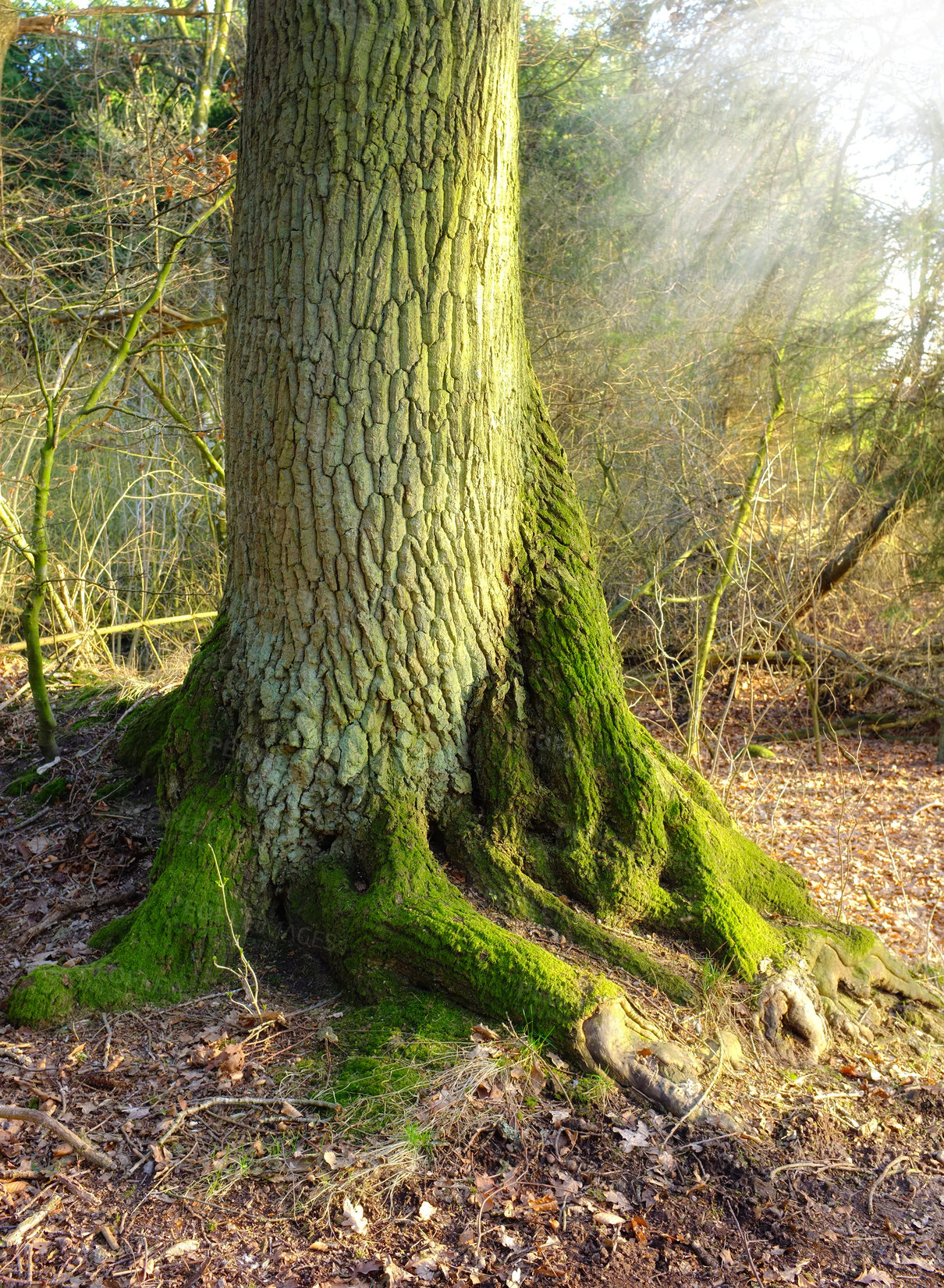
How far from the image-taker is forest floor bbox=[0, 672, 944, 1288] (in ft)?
7.45

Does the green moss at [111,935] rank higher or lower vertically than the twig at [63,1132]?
higher

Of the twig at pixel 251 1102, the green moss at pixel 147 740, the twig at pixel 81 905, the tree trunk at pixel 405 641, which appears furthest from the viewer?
the green moss at pixel 147 740

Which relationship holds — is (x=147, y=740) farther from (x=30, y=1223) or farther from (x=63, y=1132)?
(x=30, y=1223)

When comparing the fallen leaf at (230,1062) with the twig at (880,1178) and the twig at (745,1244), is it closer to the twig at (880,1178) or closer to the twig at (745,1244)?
the twig at (745,1244)

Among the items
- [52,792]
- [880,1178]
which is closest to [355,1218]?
[880,1178]

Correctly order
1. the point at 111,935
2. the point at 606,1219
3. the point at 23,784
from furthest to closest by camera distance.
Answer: the point at 23,784 → the point at 111,935 → the point at 606,1219

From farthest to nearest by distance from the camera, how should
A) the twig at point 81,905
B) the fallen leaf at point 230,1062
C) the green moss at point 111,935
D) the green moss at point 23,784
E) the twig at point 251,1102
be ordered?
the green moss at point 23,784
the twig at point 81,905
the green moss at point 111,935
the fallen leaf at point 230,1062
the twig at point 251,1102

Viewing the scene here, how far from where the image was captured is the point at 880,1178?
9.11ft

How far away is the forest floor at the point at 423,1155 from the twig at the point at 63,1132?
3 centimetres

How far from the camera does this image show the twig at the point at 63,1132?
7.86 ft

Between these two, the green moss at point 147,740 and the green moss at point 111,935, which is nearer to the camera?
the green moss at point 111,935

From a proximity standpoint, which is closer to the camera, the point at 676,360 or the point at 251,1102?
the point at 251,1102

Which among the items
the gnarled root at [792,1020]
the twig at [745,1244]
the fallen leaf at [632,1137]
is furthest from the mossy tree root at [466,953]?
the gnarled root at [792,1020]

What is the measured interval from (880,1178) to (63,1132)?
2.44 meters
